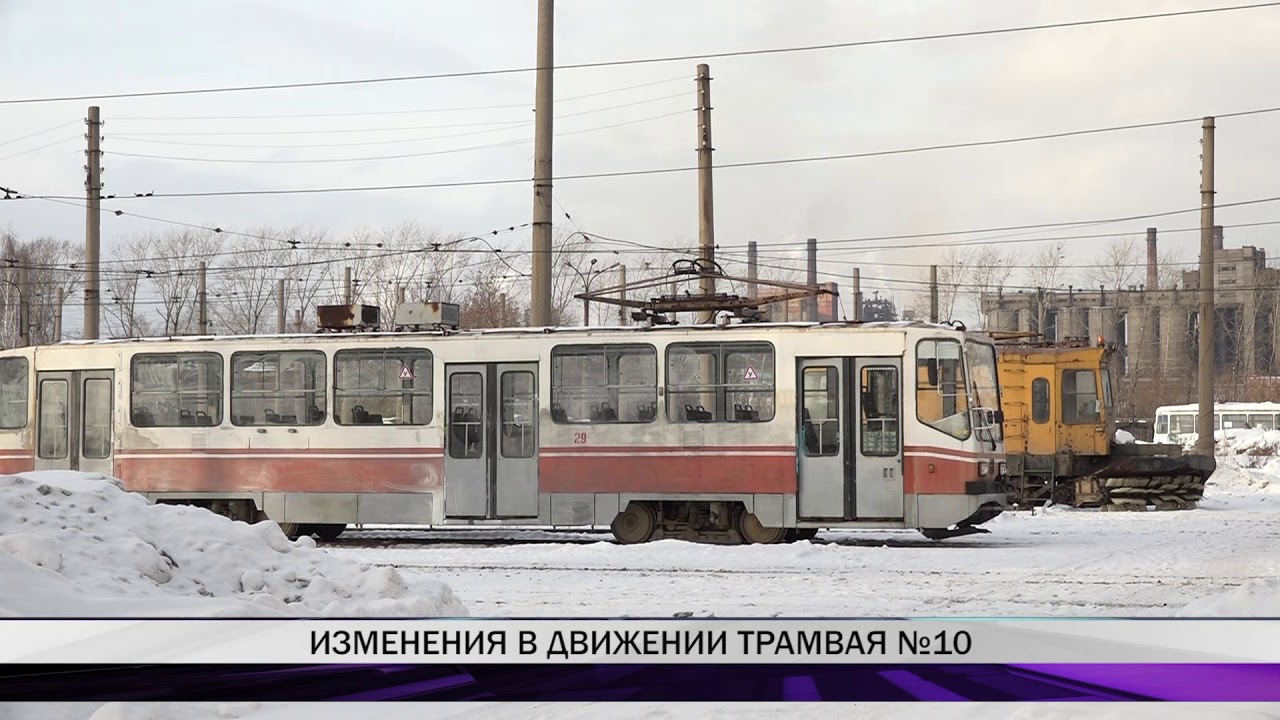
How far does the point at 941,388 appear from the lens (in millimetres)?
19891

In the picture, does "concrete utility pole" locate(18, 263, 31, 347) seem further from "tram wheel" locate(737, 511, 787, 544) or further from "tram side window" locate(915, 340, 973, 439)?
"tram side window" locate(915, 340, 973, 439)

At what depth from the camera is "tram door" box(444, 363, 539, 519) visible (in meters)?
21.1

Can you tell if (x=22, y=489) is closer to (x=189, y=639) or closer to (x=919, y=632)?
(x=189, y=639)

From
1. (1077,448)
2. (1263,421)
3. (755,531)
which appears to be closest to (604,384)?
(755,531)

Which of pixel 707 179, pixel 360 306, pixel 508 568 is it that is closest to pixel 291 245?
pixel 707 179

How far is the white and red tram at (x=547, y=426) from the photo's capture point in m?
19.9

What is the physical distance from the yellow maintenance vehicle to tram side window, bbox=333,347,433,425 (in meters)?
14.7

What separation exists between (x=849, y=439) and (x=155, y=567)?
11.6m

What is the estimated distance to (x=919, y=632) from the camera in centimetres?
746

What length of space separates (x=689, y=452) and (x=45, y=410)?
1118cm

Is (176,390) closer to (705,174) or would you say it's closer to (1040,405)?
(705,174)

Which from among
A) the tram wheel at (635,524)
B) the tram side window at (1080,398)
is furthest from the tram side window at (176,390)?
the tram side window at (1080,398)

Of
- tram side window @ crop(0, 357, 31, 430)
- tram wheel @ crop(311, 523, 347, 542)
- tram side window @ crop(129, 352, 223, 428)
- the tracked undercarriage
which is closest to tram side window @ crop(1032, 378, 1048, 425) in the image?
the tracked undercarriage

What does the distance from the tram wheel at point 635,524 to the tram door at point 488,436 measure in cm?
148
